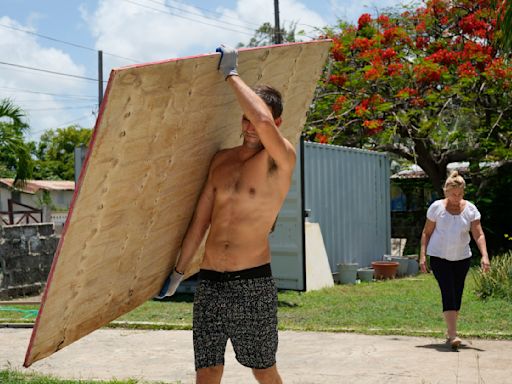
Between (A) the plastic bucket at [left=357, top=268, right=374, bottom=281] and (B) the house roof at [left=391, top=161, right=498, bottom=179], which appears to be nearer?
(A) the plastic bucket at [left=357, top=268, right=374, bottom=281]

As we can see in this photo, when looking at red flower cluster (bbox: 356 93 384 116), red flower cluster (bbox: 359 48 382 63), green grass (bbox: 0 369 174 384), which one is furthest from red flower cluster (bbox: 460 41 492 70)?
green grass (bbox: 0 369 174 384)

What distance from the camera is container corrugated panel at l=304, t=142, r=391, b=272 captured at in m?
13.8

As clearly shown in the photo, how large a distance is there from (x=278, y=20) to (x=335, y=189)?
15.4 meters

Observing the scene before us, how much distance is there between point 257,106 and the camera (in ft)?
12.5

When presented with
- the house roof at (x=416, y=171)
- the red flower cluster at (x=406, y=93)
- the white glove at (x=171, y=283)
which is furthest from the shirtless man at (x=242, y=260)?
the house roof at (x=416, y=171)

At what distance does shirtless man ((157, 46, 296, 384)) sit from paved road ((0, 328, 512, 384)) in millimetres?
1997

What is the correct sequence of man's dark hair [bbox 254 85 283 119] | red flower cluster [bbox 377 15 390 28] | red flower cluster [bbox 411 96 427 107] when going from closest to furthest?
man's dark hair [bbox 254 85 283 119]
red flower cluster [bbox 411 96 427 107]
red flower cluster [bbox 377 15 390 28]

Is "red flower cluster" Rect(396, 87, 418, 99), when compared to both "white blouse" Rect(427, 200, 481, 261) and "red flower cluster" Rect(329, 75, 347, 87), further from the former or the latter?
"white blouse" Rect(427, 200, 481, 261)

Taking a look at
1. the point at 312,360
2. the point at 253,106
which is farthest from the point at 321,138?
the point at 253,106

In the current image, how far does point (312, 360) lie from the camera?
6.86 metres

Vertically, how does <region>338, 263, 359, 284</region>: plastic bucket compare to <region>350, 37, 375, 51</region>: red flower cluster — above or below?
below

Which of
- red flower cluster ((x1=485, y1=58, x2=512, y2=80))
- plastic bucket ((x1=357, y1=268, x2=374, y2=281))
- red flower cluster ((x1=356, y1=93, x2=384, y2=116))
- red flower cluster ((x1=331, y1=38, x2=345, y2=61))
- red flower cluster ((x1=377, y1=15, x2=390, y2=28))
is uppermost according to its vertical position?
red flower cluster ((x1=377, y1=15, x2=390, y2=28))

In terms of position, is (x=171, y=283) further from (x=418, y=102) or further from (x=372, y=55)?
(x=372, y=55)

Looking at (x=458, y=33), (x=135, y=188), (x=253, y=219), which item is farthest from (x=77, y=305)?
(x=458, y=33)
